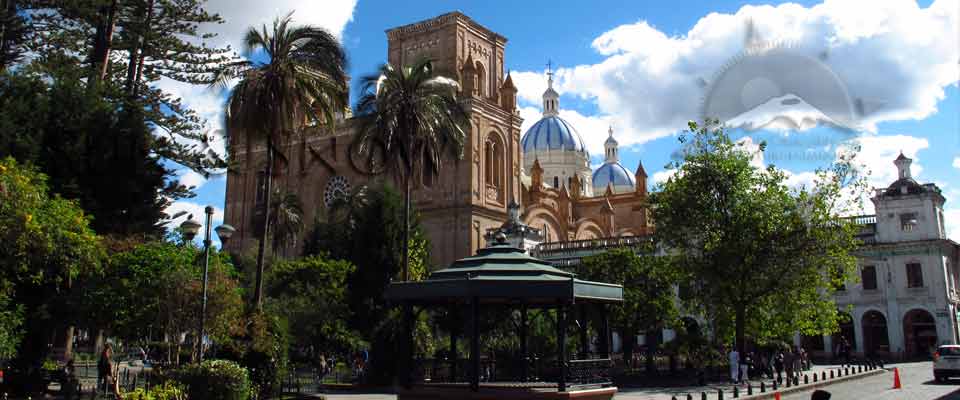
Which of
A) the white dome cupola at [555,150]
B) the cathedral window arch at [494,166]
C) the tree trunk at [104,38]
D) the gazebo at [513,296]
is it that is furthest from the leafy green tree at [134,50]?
the white dome cupola at [555,150]

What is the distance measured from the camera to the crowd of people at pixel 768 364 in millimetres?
24453

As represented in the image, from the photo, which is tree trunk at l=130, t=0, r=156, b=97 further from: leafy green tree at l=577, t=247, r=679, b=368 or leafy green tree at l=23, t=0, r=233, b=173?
leafy green tree at l=577, t=247, r=679, b=368

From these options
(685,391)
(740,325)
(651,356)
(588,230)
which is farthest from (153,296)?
(588,230)

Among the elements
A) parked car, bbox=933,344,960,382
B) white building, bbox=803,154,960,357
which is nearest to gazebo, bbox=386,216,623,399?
parked car, bbox=933,344,960,382

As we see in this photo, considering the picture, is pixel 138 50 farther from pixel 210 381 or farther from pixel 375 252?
pixel 210 381

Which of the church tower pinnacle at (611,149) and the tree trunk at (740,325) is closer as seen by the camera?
the tree trunk at (740,325)

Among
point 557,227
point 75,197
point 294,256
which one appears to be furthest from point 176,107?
point 557,227

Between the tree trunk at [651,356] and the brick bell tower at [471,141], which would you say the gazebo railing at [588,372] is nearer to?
the tree trunk at [651,356]

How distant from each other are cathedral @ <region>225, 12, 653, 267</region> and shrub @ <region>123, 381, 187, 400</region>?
27136 millimetres

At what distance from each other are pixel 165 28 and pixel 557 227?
1439 inches

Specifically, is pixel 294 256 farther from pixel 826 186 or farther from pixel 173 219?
pixel 826 186

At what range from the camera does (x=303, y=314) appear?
29656mm

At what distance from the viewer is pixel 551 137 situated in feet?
281

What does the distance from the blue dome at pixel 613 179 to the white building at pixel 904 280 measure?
47267mm
